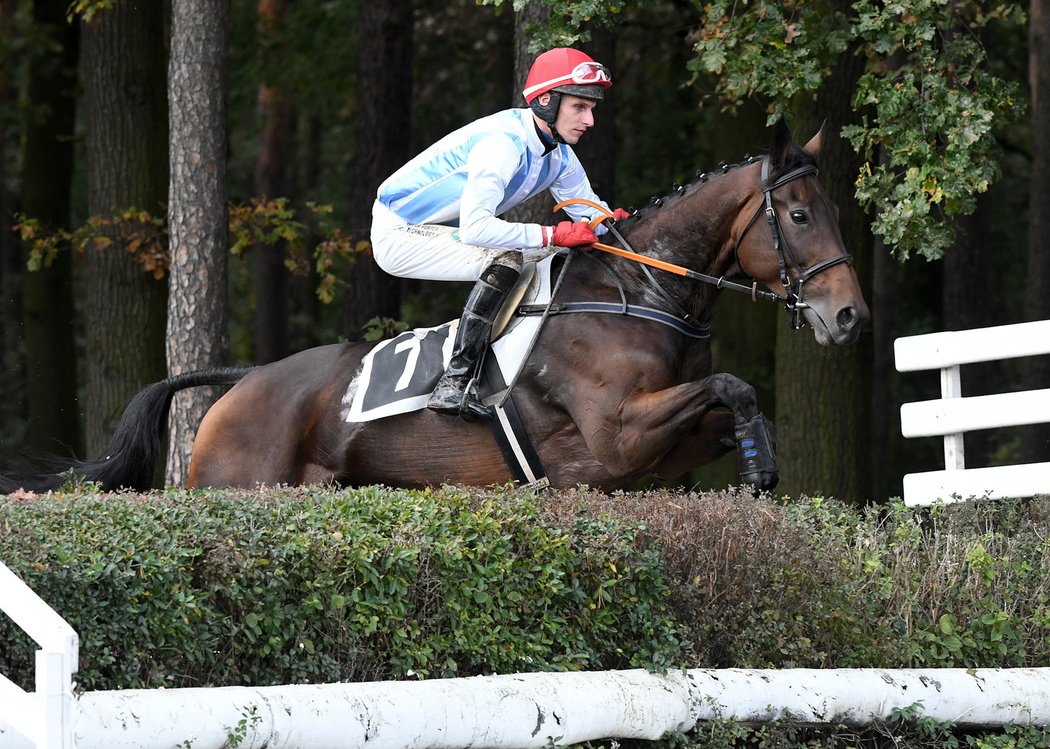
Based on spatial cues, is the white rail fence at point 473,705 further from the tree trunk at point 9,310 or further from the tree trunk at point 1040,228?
the tree trunk at point 9,310

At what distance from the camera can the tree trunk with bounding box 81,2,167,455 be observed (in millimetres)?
13039

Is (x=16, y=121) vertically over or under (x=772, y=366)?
over

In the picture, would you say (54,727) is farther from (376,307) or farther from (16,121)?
(16,121)

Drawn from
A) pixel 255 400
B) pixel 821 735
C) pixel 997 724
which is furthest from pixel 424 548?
pixel 255 400

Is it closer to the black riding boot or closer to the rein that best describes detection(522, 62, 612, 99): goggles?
the rein

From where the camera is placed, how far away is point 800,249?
7.18 meters

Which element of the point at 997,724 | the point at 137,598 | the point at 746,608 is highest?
the point at 137,598

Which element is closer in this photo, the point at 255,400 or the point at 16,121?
the point at 255,400

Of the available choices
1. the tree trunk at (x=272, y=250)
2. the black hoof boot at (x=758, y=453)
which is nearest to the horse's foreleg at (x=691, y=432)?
the black hoof boot at (x=758, y=453)

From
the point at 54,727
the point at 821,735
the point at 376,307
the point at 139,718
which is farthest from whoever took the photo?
the point at 376,307

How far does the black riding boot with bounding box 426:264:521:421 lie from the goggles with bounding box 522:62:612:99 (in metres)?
0.92

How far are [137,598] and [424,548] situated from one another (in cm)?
104

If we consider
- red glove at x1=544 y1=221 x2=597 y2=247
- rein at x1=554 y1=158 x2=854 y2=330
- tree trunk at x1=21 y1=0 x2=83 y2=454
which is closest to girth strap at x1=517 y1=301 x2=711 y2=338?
rein at x1=554 y1=158 x2=854 y2=330

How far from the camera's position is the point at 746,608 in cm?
605
